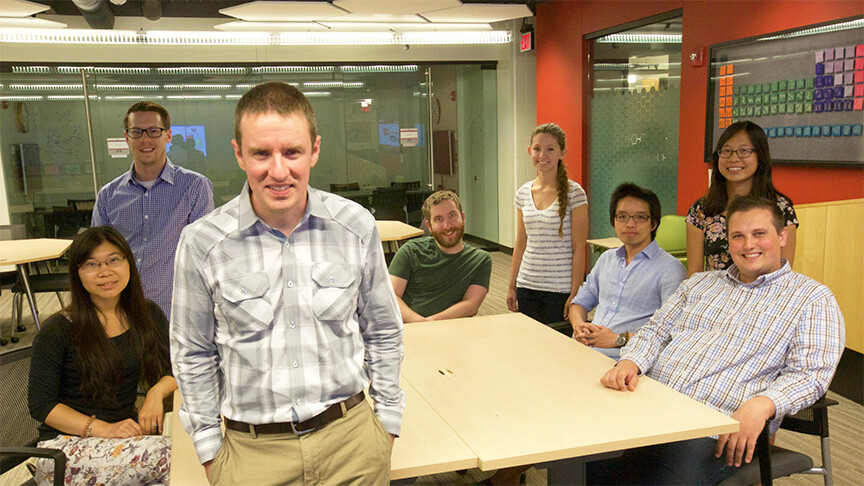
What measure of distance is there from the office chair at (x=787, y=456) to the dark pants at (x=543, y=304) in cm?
150

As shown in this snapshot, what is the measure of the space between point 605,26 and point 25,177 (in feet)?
23.0

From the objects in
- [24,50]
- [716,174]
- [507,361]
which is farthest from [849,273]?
[24,50]

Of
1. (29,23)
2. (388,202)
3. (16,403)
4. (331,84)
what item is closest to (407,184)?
(388,202)

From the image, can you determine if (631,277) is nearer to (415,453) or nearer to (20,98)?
(415,453)

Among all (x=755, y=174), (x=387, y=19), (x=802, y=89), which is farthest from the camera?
(x=387, y=19)

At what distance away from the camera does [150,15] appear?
716 cm

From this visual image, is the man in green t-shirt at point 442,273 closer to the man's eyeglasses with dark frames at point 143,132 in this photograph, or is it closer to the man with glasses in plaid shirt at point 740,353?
the man with glasses in plaid shirt at point 740,353

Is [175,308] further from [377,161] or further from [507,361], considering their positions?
[377,161]

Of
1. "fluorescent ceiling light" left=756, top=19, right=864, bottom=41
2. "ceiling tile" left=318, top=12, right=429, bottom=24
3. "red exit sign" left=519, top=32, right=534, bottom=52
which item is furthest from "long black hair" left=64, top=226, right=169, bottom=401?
"red exit sign" left=519, top=32, right=534, bottom=52

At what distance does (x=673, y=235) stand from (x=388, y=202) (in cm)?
454

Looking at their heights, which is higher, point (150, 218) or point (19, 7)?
point (19, 7)

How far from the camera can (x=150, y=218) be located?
3.23 meters

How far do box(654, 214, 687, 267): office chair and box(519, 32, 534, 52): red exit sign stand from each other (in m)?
3.65

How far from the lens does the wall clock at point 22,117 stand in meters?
7.84
